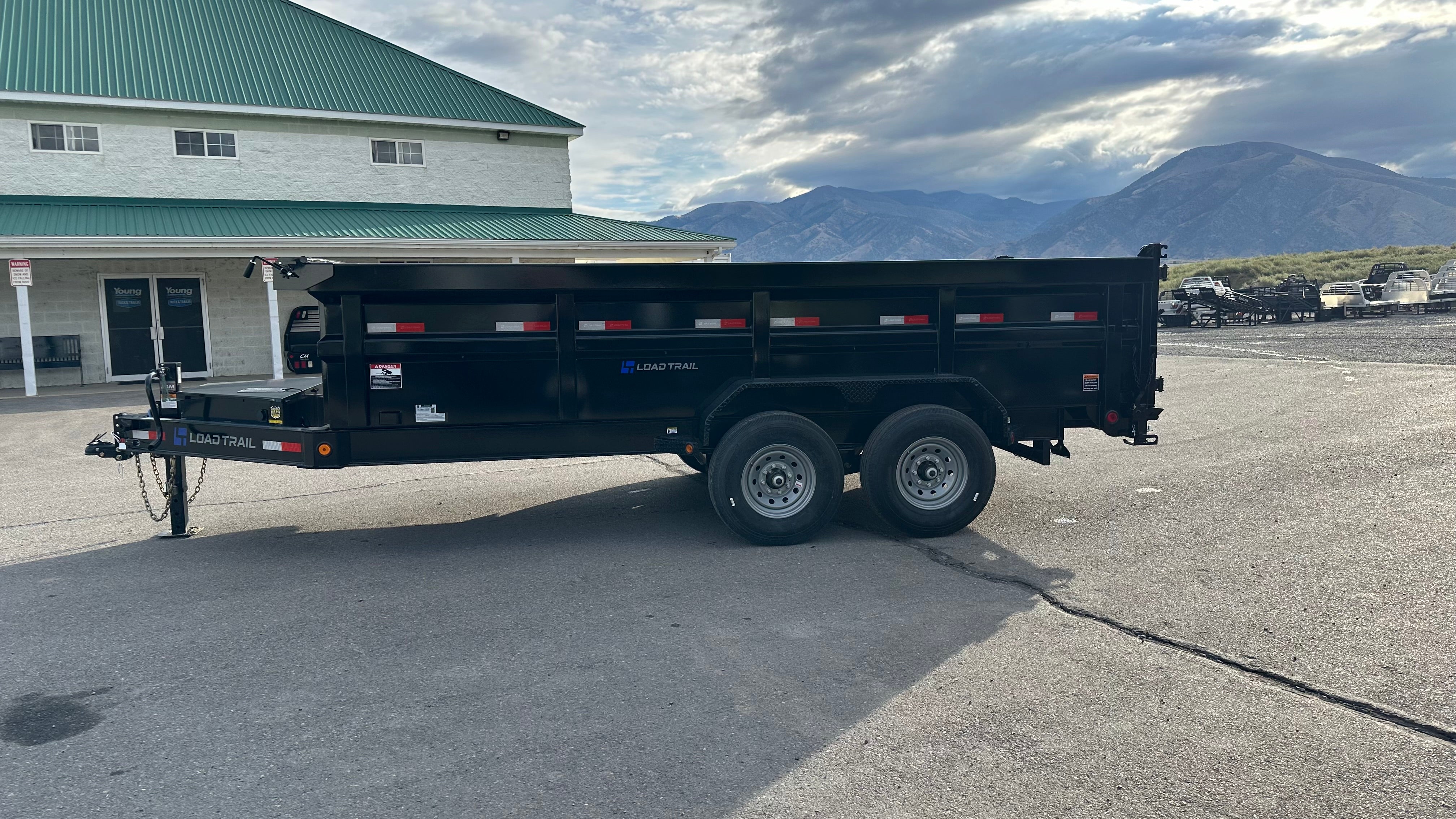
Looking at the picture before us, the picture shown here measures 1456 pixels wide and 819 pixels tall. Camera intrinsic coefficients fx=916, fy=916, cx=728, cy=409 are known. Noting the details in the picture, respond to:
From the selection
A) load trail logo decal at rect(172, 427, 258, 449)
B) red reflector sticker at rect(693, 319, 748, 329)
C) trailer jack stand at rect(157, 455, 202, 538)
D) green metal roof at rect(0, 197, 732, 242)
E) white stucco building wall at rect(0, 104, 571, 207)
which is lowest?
trailer jack stand at rect(157, 455, 202, 538)

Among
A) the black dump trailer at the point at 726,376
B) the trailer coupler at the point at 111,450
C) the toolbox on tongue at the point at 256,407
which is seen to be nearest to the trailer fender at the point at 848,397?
the black dump trailer at the point at 726,376

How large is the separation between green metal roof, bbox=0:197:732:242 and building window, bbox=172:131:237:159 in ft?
3.75

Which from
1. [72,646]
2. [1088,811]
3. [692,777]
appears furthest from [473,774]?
[72,646]

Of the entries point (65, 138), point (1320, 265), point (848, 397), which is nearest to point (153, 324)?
point (65, 138)

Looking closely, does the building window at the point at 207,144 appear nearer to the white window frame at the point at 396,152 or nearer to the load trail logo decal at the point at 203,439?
Result: the white window frame at the point at 396,152

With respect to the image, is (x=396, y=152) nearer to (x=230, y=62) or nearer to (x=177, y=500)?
(x=230, y=62)

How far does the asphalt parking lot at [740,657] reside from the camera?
10.9ft

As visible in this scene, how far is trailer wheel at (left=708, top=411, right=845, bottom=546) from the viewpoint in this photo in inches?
252

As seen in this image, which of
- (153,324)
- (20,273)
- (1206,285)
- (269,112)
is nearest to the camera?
(20,273)

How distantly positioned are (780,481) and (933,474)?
116 centimetres

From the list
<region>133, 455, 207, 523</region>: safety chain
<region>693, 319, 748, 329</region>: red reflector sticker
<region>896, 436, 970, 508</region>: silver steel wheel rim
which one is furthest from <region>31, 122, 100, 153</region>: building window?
<region>896, 436, 970, 508</region>: silver steel wheel rim

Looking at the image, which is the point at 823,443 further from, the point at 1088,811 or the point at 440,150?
the point at 440,150

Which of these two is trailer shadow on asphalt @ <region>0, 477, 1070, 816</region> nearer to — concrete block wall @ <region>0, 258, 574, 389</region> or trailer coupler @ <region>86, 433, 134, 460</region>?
trailer coupler @ <region>86, 433, 134, 460</region>

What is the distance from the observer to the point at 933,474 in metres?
6.74
